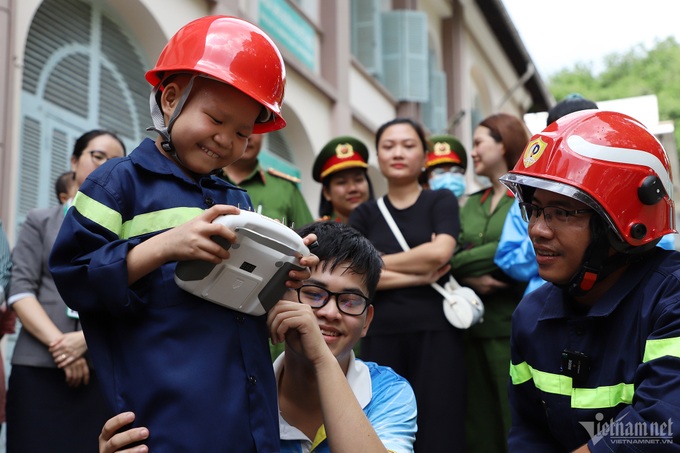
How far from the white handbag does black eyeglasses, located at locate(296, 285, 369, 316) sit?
1.73 meters

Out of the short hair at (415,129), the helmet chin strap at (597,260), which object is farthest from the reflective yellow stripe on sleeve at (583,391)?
the short hair at (415,129)

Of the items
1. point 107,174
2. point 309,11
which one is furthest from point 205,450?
point 309,11

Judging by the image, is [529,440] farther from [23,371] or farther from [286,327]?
[23,371]

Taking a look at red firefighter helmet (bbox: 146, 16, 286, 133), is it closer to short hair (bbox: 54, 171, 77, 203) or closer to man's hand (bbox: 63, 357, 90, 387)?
man's hand (bbox: 63, 357, 90, 387)

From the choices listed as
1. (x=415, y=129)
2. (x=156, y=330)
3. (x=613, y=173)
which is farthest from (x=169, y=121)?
(x=415, y=129)

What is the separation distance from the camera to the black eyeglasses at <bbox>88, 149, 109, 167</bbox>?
4848 mm

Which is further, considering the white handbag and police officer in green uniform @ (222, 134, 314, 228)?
police officer in green uniform @ (222, 134, 314, 228)

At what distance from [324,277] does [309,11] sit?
34.4 feet

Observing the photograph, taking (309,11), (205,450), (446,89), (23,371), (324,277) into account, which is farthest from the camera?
(446,89)

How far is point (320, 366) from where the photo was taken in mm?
2639

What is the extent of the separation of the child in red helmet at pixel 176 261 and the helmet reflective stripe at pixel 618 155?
1.04 m

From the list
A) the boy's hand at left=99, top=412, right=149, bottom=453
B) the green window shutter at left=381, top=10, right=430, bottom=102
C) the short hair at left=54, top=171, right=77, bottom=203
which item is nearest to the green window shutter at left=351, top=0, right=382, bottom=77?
the green window shutter at left=381, top=10, right=430, bottom=102

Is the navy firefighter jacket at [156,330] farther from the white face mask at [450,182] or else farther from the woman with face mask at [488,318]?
the white face mask at [450,182]

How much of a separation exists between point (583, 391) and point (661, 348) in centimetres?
35
